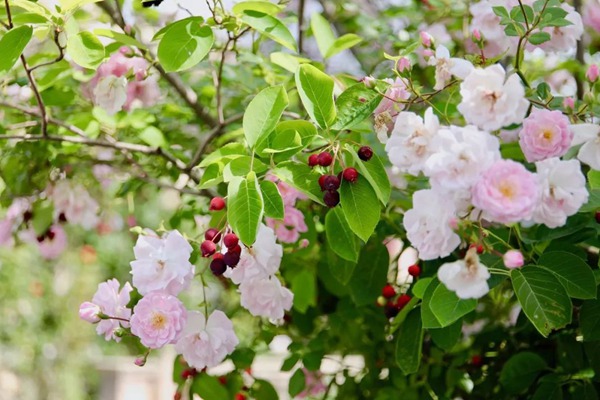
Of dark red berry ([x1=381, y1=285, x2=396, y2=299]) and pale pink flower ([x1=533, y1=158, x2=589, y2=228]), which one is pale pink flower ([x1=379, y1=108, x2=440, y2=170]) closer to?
pale pink flower ([x1=533, y1=158, x2=589, y2=228])

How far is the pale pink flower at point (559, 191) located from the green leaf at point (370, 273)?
1.98ft

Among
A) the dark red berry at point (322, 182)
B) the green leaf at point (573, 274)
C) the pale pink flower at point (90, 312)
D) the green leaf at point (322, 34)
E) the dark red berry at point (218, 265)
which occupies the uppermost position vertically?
the dark red berry at point (322, 182)

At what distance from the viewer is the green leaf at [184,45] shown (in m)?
1.09

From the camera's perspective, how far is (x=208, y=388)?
4.71 ft

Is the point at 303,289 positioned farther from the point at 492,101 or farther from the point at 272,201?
the point at 492,101

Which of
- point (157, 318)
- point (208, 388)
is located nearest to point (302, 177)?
point (157, 318)

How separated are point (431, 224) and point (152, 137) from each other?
2.95ft

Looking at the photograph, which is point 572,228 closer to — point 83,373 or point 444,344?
point 444,344

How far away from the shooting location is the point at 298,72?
3.24 feet

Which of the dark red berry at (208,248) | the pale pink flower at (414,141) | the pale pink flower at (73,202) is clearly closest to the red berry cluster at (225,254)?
the dark red berry at (208,248)

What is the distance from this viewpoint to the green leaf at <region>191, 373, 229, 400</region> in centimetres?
142

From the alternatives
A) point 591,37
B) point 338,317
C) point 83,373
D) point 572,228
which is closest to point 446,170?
point 572,228

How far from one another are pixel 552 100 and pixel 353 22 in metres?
1.23

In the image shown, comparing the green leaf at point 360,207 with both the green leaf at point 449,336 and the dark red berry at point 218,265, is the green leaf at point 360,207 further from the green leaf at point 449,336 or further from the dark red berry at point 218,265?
the green leaf at point 449,336
